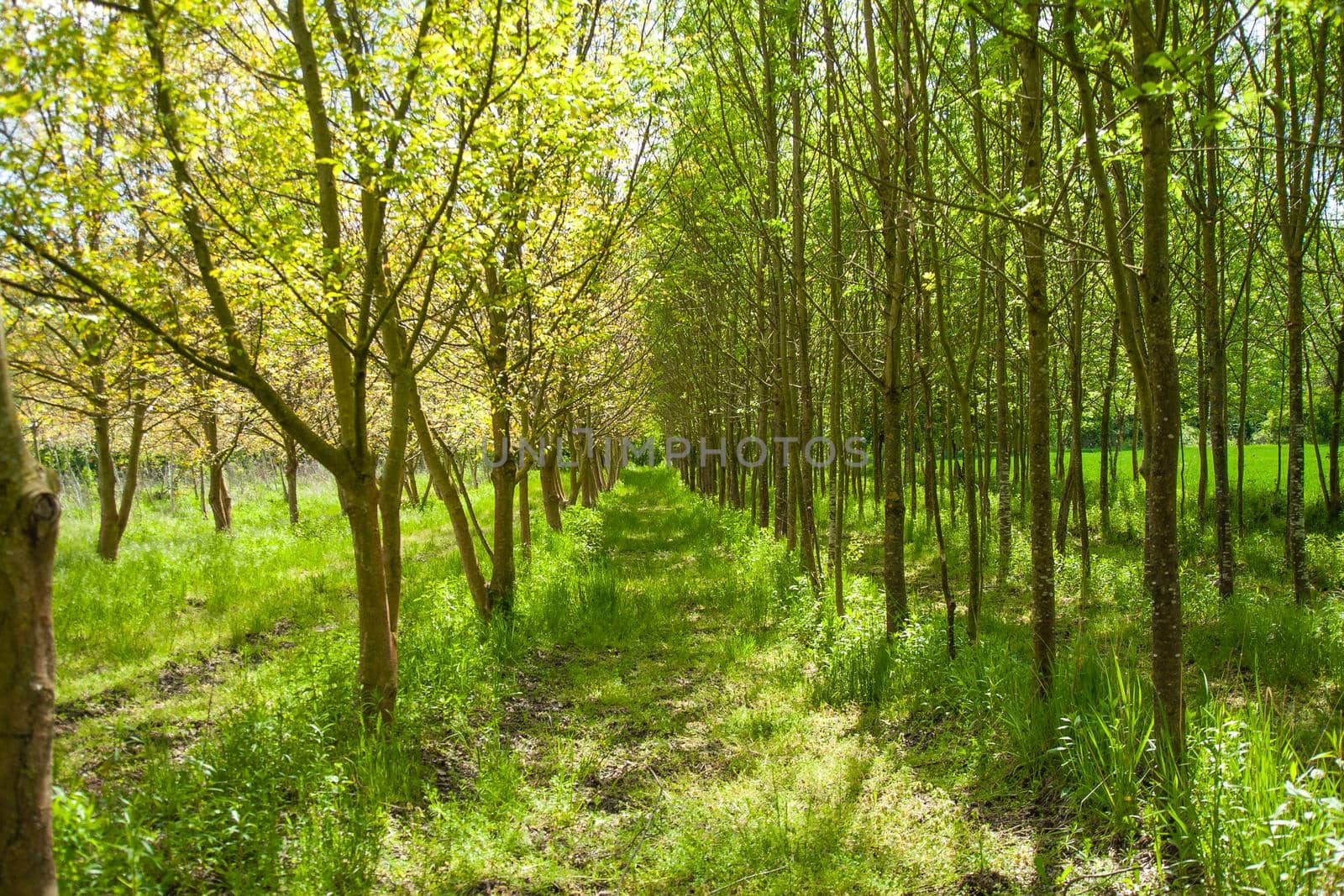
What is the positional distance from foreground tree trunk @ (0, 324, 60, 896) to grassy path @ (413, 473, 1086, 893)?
6.30 ft

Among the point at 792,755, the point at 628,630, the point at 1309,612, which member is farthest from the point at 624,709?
the point at 1309,612

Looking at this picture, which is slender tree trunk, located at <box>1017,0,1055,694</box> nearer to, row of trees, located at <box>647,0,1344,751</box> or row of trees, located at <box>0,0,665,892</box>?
row of trees, located at <box>647,0,1344,751</box>

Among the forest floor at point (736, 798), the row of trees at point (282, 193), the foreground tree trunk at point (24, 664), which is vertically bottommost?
the forest floor at point (736, 798)

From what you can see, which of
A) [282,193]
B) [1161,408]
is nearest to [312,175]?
[282,193]

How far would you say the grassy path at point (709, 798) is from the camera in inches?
135

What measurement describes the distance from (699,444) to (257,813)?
852 inches

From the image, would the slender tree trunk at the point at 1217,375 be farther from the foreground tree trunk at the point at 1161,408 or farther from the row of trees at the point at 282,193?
the row of trees at the point at 282,193

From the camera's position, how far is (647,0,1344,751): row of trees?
10.5ft

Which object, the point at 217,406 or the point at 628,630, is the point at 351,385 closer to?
the point at 628,630

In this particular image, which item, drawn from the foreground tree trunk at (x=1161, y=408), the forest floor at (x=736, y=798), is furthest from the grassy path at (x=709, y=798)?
the foreground tree trunk at (x=1161, y=408)

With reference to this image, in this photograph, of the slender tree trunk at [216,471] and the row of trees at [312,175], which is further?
the slender tree trunk at [216,471]

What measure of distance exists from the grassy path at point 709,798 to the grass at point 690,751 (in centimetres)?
2

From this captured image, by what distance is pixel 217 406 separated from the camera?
11617 millimetres

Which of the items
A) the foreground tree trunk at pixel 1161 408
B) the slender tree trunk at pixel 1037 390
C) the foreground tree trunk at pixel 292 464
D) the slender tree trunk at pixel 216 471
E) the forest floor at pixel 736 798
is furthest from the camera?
the foreground tree trunk at pixel 292 464
